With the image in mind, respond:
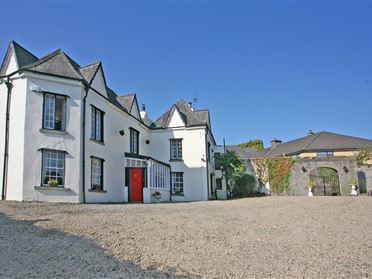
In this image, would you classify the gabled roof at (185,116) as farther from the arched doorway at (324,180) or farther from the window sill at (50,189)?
the window sill at (50,189)

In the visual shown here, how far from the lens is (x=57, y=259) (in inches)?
215

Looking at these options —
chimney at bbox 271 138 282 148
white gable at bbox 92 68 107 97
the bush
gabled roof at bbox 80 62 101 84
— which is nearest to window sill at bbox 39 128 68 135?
gabled roof at bbox 80 62 101 84

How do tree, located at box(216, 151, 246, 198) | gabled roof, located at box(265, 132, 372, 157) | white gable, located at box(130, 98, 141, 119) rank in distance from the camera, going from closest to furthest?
white gable, located at box(130, 98, 141, 119) → tree, located at box(216, 151, 246, 198) → gabled roof, located at box(265, 132, 372, 157)

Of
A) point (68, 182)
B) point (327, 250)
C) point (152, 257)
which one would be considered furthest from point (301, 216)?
point (68, 182)

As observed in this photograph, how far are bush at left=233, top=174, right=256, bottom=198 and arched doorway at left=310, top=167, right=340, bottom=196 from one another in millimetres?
5543

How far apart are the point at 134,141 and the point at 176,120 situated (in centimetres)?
480

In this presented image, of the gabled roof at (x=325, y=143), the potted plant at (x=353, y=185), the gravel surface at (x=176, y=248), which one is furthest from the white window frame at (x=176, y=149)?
the gabled roof at (x=325, y=143)

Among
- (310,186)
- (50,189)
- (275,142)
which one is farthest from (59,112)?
(275,142)

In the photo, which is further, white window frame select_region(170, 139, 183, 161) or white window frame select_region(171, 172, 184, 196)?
white window frame select_region(170, 139, 183, 161)

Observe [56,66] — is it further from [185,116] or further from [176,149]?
[185,116]

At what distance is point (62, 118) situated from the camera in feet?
51.9

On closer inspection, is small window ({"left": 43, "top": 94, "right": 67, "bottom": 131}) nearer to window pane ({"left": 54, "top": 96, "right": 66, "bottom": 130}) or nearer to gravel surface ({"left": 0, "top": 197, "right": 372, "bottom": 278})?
window pane ({"left": 54, "top": 96, "right": 66, "bottom": 130})

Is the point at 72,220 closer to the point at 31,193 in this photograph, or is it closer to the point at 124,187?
the point at 31,193

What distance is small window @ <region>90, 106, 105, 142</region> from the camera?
17688mm
